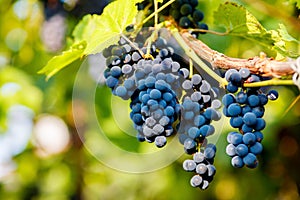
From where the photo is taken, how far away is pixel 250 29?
1.06m

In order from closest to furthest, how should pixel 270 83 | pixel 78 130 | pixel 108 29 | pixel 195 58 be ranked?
1. pixel 270 83
2. pixel 195 58
3. pixel 108 29
4. pixel 78 130

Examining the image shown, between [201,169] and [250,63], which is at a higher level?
[250,63]

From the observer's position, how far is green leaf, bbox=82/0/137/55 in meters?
Result: 1.01

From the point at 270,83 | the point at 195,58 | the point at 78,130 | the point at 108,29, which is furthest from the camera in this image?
the point at 78,130

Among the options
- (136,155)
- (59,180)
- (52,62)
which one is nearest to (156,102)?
(52,62)

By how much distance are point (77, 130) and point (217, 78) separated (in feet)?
4.46

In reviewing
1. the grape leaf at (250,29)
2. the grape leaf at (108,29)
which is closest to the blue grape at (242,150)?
the grape leaf at (250,29)

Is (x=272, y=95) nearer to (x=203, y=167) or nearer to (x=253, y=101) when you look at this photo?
(x=253, y=101)

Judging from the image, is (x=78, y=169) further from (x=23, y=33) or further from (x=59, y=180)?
(x=23, y=33)

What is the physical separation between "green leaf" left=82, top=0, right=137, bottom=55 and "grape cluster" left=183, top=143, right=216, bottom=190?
0.28 m

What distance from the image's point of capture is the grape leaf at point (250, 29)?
39.2 inches

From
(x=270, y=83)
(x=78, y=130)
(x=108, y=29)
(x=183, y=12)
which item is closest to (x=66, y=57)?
(x=108, y=29)

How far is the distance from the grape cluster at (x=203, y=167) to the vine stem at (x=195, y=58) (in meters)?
0.11

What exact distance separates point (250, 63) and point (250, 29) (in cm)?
24
